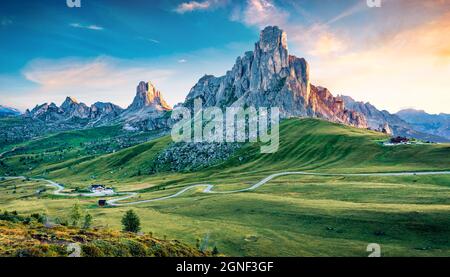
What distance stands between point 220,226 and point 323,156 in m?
129

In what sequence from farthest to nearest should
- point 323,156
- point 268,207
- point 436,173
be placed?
1. point 323,156
2. point 436,173
3. point 268,207

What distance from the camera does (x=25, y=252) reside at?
30141mm

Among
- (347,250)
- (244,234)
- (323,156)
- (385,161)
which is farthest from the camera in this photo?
(323,156)

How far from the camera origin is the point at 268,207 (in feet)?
298

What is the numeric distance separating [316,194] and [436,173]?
47.5m

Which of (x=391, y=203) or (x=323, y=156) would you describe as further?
(x=323, y=156)

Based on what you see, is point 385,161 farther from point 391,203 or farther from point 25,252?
point 25,252

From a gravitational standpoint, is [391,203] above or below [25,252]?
below
